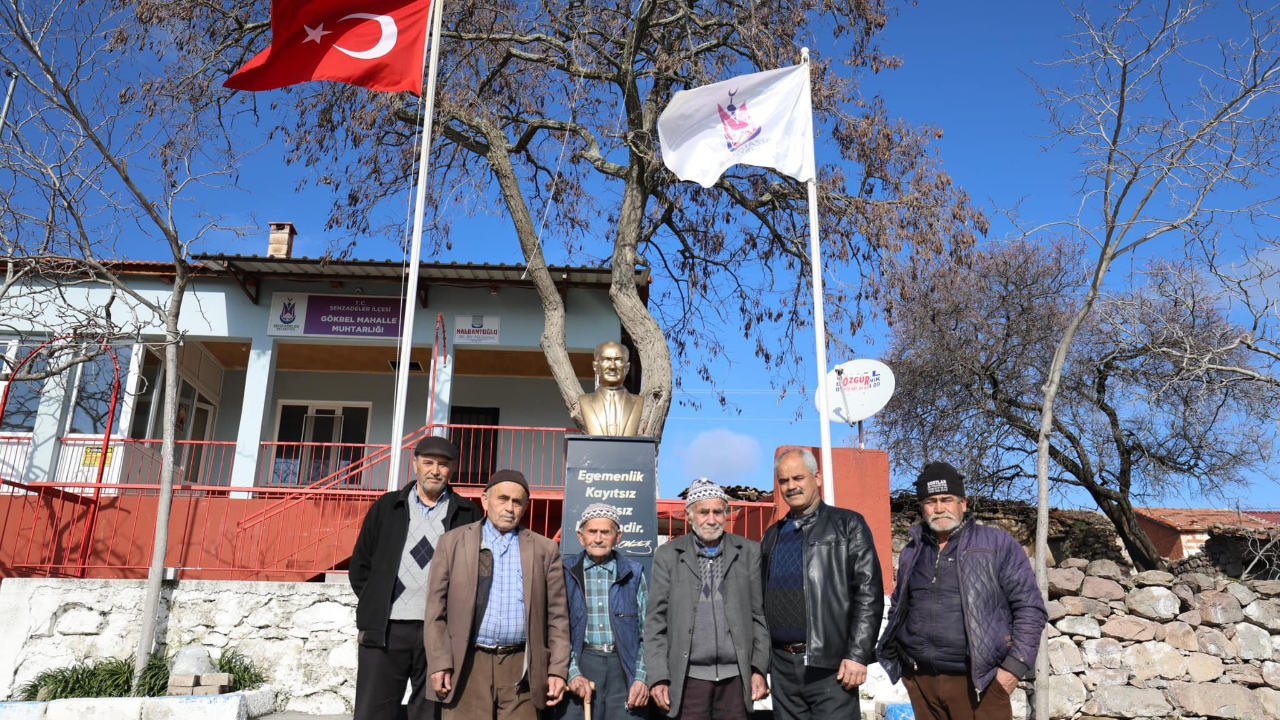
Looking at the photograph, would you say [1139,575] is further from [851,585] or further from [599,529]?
[599,529]

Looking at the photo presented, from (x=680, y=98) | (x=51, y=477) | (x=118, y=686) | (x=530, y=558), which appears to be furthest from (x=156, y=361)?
(x=530, y=558)

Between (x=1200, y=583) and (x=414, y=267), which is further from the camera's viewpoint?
(x=1200, y=583)

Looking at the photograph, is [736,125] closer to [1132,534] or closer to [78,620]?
[78,620]

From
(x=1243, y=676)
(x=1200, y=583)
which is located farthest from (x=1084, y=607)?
(x=1243, y=676)

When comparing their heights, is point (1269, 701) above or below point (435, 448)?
below

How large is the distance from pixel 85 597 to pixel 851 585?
7.07 meters

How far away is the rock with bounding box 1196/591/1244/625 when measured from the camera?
8.40m

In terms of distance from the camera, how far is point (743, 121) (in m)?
8.34

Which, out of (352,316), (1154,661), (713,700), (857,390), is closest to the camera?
(713,700)

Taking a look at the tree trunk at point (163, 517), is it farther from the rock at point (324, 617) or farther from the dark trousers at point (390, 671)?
the dark trousers at point (390, 671)

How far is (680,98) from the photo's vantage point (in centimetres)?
834

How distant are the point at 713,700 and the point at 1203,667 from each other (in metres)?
6.88

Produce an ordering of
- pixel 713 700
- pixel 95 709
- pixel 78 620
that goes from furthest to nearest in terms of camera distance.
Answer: pixel 78 620
pixel 95 709
pixel 713 700

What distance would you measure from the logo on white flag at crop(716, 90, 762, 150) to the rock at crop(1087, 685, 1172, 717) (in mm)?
6249
